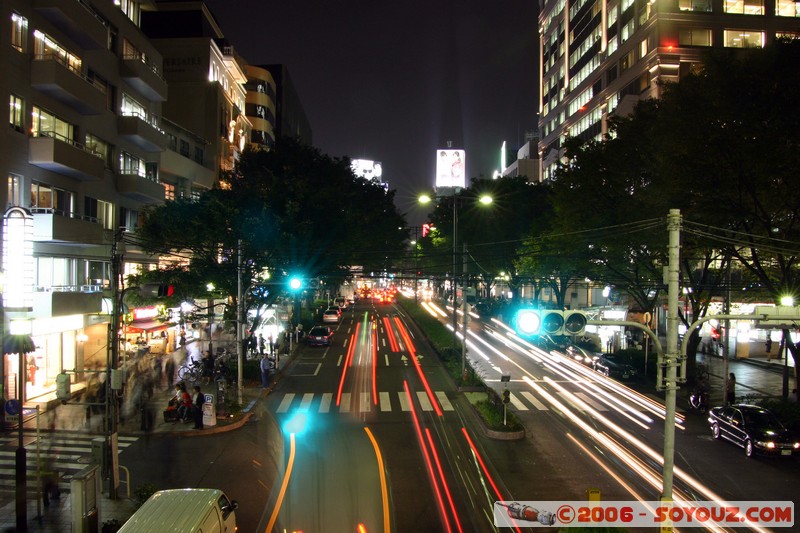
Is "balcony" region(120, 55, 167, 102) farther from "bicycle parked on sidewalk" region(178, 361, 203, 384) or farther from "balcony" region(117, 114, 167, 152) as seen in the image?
"bicycle parked on sidewalk" region(178, 361, 203, 384)

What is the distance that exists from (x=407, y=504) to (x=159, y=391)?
1695 centimetres

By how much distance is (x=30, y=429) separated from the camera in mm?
19703

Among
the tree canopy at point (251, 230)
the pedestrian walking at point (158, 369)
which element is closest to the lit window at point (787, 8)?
the tree canopy at point (251, 230)

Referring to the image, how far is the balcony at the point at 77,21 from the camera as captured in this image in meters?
23.2

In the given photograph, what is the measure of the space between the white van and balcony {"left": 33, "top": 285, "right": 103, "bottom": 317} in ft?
53.0

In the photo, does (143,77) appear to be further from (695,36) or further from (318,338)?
(695,36)

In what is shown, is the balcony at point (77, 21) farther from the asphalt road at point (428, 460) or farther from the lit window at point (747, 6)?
the lit window at point (747, 6)

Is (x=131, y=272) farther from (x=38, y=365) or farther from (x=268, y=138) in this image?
(x=268, y=138)

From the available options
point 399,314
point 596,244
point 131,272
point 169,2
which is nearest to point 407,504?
point 596,244

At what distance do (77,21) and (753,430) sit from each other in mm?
30980

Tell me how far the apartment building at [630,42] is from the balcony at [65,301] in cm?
3343

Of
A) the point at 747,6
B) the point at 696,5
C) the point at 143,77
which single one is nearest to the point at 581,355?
the point at 143,77

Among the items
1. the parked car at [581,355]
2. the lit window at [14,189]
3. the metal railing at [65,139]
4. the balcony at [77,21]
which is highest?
the balcony at [77,21]

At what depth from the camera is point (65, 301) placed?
23.5 metres
